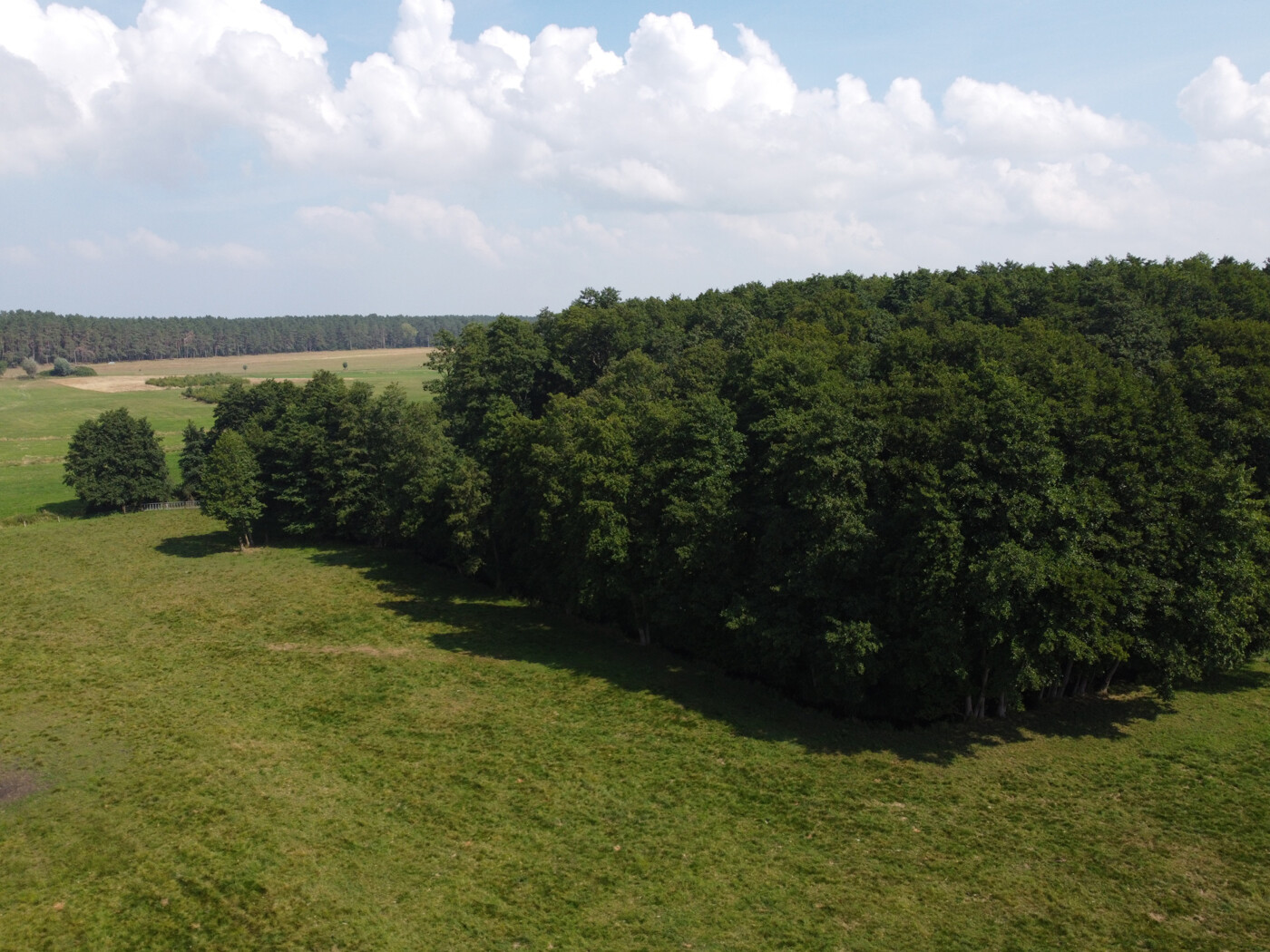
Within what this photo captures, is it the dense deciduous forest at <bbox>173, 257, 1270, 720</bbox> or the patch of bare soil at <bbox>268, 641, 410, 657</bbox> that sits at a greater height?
the dense deciduous forest at <bbox>173, 257, 1270, 720</bbox>

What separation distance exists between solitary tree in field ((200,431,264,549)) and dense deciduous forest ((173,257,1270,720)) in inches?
660

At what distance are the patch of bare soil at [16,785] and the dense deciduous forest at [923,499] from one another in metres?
26.0

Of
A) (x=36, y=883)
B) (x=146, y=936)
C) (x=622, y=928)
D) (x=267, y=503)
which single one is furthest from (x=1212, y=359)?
(x=267, y=503)

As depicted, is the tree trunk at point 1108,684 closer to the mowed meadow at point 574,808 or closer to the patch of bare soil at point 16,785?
the mowed meadow at point 574,808

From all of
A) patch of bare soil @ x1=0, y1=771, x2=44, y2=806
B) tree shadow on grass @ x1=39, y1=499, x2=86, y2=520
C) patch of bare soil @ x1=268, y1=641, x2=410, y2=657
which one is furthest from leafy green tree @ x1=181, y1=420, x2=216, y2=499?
patch of bare soil @ x1=0, y1=771, x2=44, y2=806

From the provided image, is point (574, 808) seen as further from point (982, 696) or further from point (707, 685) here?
point (982, 696)

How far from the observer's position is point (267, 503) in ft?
267

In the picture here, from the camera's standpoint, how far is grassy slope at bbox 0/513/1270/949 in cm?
2252

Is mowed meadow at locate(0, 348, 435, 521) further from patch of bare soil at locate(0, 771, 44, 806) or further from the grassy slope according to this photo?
patch of bare soil at locate(0, 771, 44, 806)

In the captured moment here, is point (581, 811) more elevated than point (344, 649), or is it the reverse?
point (581, 811)

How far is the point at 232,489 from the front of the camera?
74.4 m

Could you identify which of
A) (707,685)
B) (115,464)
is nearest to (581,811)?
(707,685)

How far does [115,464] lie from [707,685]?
281ft

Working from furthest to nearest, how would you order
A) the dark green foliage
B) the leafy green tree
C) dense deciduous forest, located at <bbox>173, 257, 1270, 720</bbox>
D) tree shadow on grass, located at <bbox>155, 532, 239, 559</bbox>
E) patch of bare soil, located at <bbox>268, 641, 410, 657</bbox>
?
1. the leafy green tree
2. the dark green foliage
3. tree shadow on grass, located at <bbox>155, 532, 239, 559</bbox>
4. patch of bare soil, located at <bbox>268, 641, 410, 657</bbox>
5. dense deciduous forest, located at <bbox>173, 257, 1270, 720</bbox>
